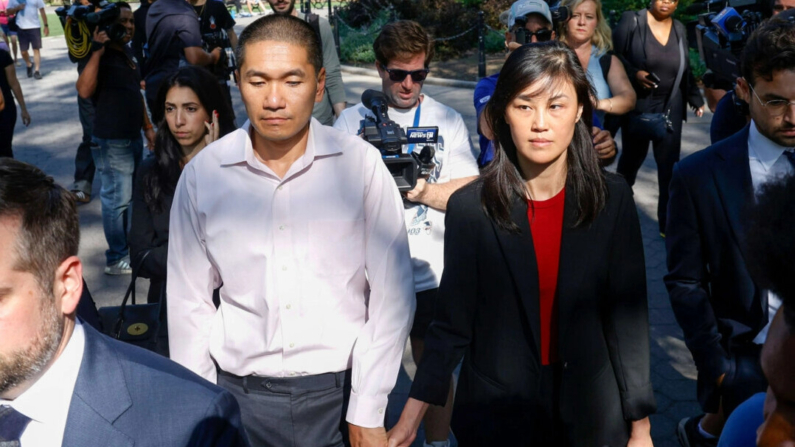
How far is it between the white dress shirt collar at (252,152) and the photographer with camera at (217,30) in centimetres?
412

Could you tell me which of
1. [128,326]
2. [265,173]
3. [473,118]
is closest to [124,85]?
[128,326]

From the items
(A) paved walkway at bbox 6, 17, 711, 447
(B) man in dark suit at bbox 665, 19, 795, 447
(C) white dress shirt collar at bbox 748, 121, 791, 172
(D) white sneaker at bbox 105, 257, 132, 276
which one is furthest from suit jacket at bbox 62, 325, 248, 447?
(D) white sneaker at bbox 105, 257, 132, 276

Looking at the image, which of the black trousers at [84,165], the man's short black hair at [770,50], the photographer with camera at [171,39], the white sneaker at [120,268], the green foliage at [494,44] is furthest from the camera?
the green foliage at [494,44]

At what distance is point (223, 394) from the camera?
6.53 ft

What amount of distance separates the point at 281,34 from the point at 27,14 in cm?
1611

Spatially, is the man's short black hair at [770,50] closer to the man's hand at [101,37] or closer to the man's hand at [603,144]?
the man's hand at [603,144]

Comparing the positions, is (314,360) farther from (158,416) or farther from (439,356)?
(158,416)

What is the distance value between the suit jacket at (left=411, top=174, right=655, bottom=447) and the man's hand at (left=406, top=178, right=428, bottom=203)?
775mm

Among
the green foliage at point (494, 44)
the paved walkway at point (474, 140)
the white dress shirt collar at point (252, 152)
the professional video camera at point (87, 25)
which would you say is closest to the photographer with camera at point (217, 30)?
the professional video camera at point (87, 25)

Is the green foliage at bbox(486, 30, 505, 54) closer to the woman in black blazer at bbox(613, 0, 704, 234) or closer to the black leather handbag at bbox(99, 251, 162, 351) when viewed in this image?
the woman in black blazer at bbox(613, 0, 704, 234)

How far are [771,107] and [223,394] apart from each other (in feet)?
7.29

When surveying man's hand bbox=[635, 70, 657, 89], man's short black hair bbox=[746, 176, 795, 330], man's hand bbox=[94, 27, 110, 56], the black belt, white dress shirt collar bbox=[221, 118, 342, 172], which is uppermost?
man's short black hair bbox=[746, 176, 795, 330]

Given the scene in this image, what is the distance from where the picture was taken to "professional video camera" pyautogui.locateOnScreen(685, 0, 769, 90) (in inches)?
181

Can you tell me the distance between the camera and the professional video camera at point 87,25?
6195mm
